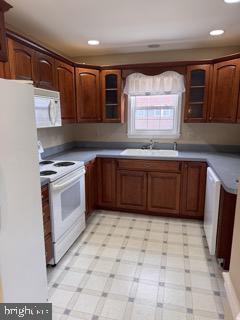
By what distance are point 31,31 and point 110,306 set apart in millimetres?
2838

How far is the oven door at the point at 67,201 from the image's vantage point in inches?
81.0

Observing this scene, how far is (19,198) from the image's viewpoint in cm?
129

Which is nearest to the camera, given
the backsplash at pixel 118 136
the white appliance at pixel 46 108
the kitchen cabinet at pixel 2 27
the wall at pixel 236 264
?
the wall at pixel 236 264

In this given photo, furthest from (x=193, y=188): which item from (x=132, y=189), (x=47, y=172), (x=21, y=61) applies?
(x=21, y=61)

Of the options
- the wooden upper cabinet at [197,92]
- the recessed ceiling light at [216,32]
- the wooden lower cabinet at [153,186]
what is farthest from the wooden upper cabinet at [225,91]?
the wooden lower cabinet at [153,186]

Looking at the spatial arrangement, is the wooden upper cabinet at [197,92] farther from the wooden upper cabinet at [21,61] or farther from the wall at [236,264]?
the wall at [236,264]

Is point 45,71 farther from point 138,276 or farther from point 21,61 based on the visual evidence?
point 138,276

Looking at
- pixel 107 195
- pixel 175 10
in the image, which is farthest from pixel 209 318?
pixel 175 10

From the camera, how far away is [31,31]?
8.09 ft

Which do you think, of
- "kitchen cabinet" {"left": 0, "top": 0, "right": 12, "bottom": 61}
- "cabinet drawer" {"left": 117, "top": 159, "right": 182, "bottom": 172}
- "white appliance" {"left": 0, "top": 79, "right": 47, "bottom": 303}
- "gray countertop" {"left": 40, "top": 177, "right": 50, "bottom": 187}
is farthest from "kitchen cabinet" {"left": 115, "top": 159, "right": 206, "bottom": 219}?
"kitchen cabinet" {"left": 0, "top": 0, "right": 12, "bottom": 61}

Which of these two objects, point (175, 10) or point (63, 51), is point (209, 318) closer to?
point (175, 10)

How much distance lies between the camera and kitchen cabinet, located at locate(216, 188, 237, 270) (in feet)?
6.42

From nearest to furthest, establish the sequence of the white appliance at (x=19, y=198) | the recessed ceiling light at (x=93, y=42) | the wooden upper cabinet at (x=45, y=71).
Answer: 1. the white appliance at (x=19, y=198)
2. the wooden upper cabinet at (x=45, y=71)
3. the recessed ceiling light at (x=93, y=42)

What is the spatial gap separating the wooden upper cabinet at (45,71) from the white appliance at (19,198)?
108 cm
